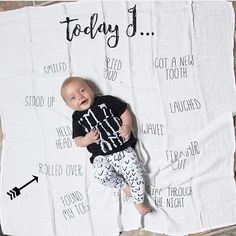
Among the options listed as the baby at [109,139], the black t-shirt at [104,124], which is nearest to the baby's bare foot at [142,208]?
the baby at [109,139]

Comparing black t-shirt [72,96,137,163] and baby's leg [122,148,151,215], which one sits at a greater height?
black t-shirt [72,96,137,163]

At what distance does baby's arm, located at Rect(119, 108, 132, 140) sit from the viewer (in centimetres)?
122

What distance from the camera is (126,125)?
4.03 feet

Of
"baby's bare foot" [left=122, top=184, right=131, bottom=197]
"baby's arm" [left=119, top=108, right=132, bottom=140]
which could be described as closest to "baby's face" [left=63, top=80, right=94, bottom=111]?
"baby's arm" [left=119, top=108, right=132, bottom=140]

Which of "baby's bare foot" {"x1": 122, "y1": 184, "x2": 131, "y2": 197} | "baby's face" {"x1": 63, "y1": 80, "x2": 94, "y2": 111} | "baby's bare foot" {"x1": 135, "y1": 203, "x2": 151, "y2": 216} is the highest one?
"baby's face" {"x1": 63, "y1": 80, "x2": 94, "y2": 111}

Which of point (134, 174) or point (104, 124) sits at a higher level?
point (104, 124)

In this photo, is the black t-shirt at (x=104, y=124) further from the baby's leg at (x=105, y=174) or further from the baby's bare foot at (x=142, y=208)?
the baby's bare foot at (x=142, y=208)

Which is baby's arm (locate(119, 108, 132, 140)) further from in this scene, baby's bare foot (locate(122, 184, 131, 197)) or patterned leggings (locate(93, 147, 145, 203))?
baby's bare foot (locate(122, 184, 131, 197))

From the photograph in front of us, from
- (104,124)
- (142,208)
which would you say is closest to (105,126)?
(104,124)

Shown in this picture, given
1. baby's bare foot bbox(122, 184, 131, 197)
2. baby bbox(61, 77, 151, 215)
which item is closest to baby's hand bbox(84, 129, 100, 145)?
baby bbox(61, 77, 151, 215)

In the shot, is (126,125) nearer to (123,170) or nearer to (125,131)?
(125,131)

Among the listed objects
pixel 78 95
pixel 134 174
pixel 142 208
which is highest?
pixel 78 95

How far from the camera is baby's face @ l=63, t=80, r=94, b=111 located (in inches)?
46.6

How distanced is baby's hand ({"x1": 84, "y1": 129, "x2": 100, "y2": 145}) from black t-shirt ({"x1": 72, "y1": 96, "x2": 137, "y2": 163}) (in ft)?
0.03
